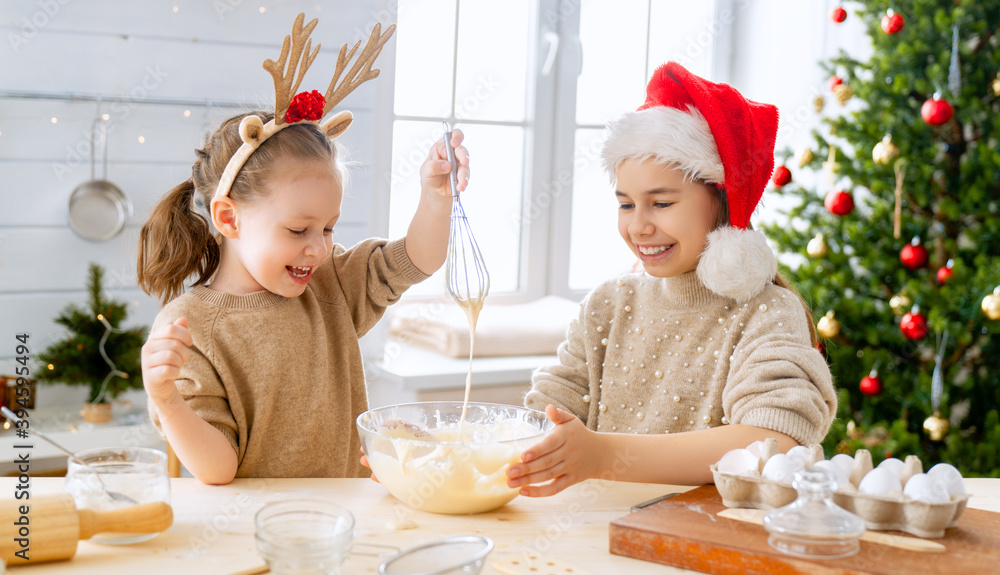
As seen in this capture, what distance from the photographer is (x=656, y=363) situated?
1.48 metres

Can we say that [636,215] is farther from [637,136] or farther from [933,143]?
[933,143]

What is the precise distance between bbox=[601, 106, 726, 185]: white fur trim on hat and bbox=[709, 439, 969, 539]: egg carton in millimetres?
523

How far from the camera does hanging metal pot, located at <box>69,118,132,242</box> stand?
234cm

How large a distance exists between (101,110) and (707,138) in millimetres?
1773

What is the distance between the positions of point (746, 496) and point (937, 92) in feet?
6.91

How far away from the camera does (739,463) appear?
1.00 metres

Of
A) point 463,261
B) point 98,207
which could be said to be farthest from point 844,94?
point 98,207

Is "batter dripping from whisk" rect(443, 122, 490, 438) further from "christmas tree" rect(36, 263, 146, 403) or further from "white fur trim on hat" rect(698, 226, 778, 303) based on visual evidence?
"christmas tree" rect(36, 263, 146, 403)

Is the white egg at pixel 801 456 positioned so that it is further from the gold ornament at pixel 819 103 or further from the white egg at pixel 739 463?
the gold ornament at pixel 819 103

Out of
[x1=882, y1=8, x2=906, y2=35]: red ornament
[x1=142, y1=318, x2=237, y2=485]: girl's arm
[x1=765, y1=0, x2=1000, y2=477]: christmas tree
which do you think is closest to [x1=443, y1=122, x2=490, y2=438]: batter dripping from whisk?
[x1=142, y1=318, x2=237, y2=485]: girl's arm

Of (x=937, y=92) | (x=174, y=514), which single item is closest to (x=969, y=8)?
(x=937, y=92)

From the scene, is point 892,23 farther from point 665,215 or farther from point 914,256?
point 665,215

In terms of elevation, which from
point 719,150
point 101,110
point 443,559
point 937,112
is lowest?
point 443,559

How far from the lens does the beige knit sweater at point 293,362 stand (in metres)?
1.32
